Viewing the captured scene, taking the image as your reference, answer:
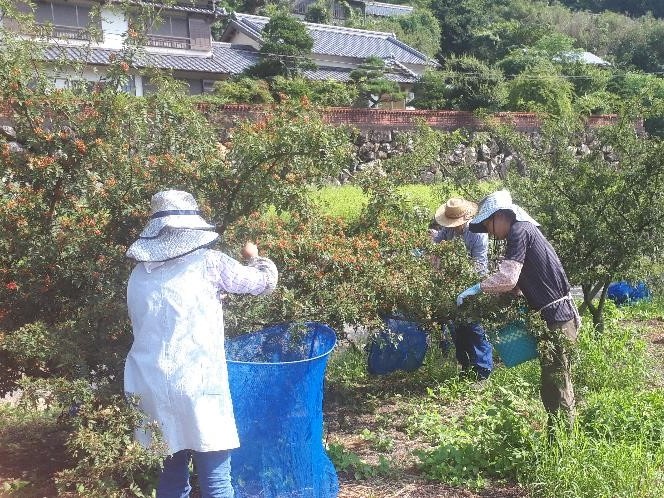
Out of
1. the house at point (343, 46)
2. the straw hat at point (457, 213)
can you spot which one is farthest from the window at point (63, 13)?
the straw hat at point (457, 213)

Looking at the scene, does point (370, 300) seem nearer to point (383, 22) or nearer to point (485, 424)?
point (485, 424)

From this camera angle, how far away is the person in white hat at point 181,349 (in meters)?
2.58

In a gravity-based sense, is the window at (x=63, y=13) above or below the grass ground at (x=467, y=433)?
above

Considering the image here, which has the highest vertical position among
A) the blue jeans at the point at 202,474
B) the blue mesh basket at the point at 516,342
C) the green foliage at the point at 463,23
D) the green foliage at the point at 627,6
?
the green foliage at the point at 627,6

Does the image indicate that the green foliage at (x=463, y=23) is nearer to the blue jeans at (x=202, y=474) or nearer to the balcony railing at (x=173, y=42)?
the balcony railing at (x=173, y=42)

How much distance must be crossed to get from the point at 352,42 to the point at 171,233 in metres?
30.5

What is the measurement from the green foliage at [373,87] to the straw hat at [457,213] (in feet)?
53.1

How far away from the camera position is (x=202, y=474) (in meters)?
2.66

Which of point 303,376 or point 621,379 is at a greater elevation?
point 303,376

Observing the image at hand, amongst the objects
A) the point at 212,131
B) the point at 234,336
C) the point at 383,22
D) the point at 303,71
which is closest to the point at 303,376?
the point at 234,336

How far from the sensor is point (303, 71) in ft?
73.7

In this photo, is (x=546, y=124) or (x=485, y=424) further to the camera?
(x=546, y=124)

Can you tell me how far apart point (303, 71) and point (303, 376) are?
2053 centimetres

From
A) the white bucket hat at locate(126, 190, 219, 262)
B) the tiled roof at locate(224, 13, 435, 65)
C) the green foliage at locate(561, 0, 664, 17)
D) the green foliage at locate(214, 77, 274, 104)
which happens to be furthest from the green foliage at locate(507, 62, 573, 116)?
the green foliage at locate(561, 0, 664, 17)
